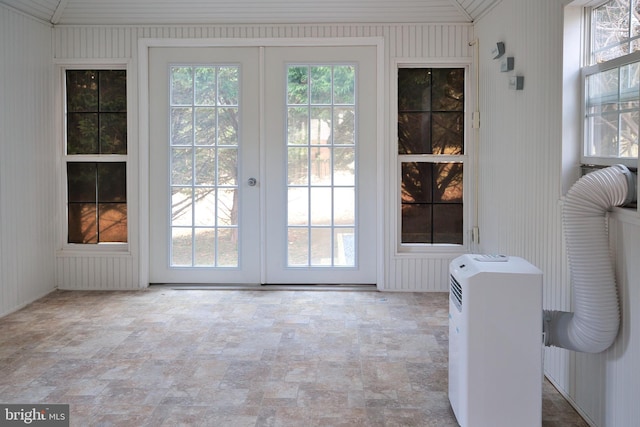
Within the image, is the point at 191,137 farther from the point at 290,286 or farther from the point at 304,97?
the point at 290,286

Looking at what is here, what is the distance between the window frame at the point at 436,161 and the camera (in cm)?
541

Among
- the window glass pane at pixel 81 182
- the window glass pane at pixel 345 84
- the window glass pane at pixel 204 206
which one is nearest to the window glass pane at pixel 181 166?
the window glass pane at pixel 204 206

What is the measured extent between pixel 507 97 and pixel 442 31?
1348 millimetres

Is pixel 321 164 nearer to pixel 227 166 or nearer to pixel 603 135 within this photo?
pixel 227 166

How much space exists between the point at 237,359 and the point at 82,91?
315cm

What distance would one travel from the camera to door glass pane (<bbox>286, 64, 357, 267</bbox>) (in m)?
5.49

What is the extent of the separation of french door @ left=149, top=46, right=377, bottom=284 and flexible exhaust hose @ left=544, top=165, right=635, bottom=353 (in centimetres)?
293

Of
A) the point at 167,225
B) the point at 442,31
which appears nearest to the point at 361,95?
the point at 442,31

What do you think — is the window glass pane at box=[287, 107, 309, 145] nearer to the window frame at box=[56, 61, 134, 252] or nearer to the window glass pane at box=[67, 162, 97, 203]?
the window frame at box=[56, 61, 134, 252]

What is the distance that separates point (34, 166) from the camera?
→ 5.16 metres

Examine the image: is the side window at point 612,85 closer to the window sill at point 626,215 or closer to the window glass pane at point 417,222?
the window sill at point 626,215

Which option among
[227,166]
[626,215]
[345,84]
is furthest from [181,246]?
[626,215]

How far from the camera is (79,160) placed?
5.58 m

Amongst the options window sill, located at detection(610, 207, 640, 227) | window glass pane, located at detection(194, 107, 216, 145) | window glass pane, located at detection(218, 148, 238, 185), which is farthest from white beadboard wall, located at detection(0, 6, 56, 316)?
window sill, located at detection(610, 207, 640, 227)
